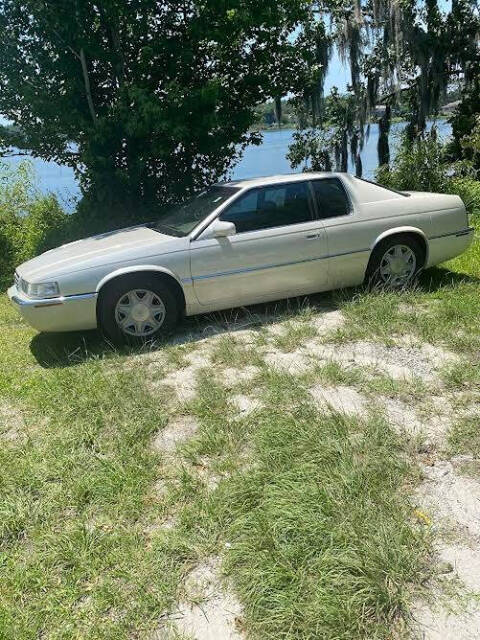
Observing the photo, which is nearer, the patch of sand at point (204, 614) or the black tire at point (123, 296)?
the patch of sand at point (204, 614)

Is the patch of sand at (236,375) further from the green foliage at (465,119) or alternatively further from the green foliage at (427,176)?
the green foliage at (465,119)

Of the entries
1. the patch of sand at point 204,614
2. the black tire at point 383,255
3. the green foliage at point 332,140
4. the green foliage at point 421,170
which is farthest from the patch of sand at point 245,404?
the green foliage at point 332,140

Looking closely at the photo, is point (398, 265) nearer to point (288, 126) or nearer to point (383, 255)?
point (383, 255)

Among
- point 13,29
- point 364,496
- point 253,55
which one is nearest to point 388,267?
point 364,496

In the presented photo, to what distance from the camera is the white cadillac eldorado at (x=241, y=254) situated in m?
5.25

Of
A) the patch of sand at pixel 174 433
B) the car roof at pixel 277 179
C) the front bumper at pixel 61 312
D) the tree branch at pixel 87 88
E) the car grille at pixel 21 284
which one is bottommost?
the patch of sand at pixel 174 433

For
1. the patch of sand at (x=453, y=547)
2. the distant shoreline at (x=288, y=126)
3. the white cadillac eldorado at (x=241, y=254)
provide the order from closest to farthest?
the patch of sand at (x=453, y=547), the white cadillac eldorado at (x=241, y=254), the distant shoreline at (x=288, y=126)

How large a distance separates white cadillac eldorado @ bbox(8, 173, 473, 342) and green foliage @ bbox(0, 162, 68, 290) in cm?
442

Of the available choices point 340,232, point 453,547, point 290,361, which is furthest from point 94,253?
point 453,547

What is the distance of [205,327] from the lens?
579cm

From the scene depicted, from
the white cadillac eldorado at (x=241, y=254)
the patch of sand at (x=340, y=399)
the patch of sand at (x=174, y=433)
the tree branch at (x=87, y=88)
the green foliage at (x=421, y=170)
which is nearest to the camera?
the patch of sand at (x=174, y=433)

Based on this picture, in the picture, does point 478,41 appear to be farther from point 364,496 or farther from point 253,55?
point 364,496

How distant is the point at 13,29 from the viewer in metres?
8.81

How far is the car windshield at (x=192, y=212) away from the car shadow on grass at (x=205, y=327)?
96cm
